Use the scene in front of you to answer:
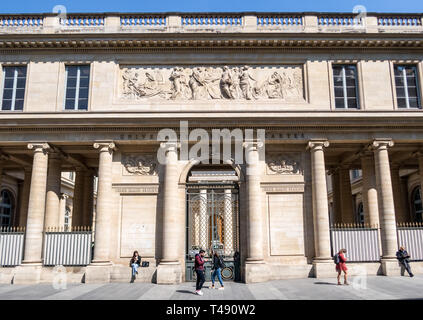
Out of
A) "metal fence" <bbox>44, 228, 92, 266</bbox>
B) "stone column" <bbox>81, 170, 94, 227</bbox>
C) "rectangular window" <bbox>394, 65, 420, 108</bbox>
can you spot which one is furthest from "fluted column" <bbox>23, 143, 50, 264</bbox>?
"rectangular window" <bbox>394, 65, 420, 108</bbox>

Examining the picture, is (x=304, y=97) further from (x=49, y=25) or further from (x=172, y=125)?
(x=49, y=25)

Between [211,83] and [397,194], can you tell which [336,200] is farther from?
[211,83]

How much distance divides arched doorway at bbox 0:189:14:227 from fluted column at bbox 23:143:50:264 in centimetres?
1116

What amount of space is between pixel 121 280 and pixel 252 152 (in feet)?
26.8

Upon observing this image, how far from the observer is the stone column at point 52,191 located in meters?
18.2

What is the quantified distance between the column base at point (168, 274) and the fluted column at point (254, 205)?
311 cm

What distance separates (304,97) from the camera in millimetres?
17984

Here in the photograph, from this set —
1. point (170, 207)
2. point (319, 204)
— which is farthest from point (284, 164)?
point (170, 207)

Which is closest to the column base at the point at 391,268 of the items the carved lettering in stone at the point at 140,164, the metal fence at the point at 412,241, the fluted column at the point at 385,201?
the fluted column at the point at 385,201

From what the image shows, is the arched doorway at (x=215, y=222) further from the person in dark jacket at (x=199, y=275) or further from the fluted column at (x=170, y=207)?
the person in dark jacket at (x=199, y=275)

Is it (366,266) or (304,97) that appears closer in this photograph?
(366,266)

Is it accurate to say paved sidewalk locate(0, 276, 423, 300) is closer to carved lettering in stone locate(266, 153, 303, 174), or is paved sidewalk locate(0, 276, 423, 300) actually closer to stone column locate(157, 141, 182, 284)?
stone column locate(157, 141, 182, 284)
